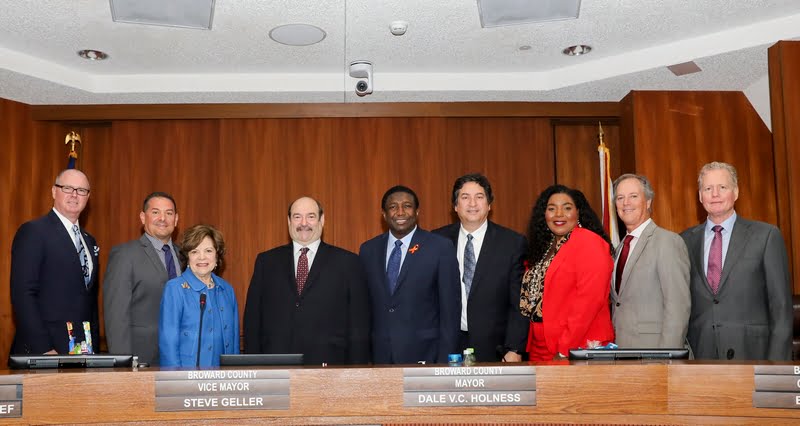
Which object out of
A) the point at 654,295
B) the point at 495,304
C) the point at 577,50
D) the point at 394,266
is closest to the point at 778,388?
the point at 654,295

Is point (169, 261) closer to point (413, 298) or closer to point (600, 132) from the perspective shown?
point (413, 298)

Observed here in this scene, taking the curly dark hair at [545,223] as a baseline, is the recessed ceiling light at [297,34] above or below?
above

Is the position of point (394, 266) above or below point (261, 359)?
above

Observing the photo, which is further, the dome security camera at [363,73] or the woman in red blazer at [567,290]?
the dome security camera at [363,73]

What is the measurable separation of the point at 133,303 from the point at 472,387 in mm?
2514

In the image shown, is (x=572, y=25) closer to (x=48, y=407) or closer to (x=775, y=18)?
(x=775, y=18)

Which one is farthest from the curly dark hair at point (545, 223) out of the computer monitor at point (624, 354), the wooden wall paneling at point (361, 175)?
the wooden wall paneling at point (361, 175)

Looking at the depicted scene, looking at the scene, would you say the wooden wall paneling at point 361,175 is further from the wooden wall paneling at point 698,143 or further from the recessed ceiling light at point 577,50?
the wooden wall paneling at point 698,143

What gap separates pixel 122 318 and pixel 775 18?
466cm

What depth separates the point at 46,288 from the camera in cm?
425

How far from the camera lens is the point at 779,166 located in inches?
184

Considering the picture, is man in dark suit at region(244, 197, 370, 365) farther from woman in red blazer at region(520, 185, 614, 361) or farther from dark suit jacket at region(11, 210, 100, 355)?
dark suit jacket at region(11, 210, 100, 355)

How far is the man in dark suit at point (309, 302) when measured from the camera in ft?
13.0

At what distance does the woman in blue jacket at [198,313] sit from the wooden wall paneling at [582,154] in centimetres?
367
